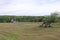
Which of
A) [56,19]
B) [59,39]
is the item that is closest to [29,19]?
[56,19]

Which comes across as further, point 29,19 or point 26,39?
point 29,19

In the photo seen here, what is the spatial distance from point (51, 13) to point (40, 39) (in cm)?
1828

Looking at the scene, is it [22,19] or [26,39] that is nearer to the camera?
[26,39]

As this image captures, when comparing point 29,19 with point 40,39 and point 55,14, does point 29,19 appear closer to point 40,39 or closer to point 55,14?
point 55,14

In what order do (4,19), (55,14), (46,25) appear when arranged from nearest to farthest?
(46,25), (55,14), (4,19)

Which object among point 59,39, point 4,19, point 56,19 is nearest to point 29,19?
point 4,19

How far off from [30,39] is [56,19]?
19643 millimetres

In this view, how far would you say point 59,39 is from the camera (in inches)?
516

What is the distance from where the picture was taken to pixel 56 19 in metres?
31.7

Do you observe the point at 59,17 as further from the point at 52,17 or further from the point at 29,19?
the point at 29,19

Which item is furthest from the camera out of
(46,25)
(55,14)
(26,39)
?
(55,14)

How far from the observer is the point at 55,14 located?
1186 inches

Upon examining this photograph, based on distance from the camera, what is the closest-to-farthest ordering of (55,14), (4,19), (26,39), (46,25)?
(26,39), (46,25), (55,14), (4,19)

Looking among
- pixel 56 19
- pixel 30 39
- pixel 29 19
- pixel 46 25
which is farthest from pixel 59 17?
pixel 30 39
